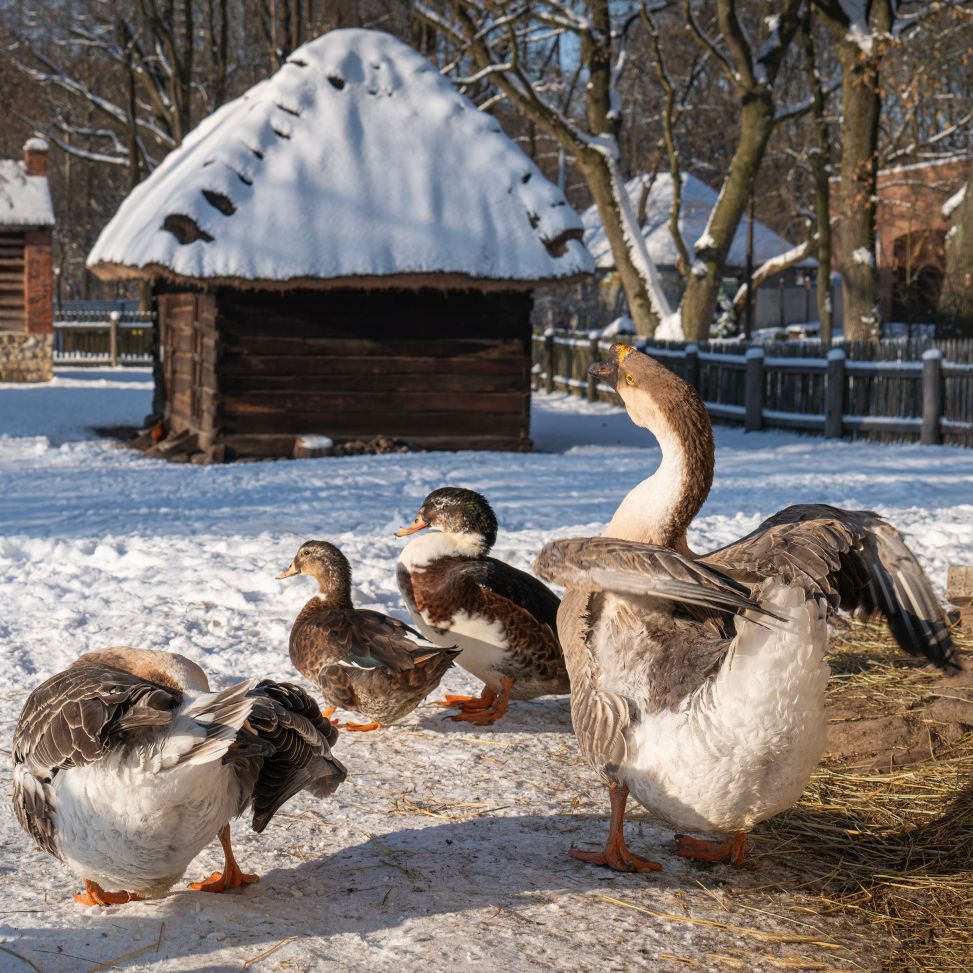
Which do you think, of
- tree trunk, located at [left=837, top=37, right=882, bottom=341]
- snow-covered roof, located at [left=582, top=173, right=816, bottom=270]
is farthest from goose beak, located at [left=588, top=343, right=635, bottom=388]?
snow-covered roof, located at [left=582, top=173, right=816, bottom=270]

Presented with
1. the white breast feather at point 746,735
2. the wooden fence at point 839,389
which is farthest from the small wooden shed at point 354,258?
the white breast feather at point 746,735

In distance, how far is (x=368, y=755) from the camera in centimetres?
525

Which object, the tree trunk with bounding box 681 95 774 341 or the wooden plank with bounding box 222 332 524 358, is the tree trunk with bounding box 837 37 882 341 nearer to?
the tree trunk with bounding box 681 95 774 341

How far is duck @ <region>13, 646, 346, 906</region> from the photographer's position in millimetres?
3291

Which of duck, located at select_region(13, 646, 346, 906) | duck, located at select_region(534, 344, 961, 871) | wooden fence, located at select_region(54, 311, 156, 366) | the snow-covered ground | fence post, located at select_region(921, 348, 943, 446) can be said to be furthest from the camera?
wooden fence, located at select_region(54, 311, 156, 366)

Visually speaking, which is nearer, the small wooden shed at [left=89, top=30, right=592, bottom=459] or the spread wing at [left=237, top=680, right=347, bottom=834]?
the spread wing at [left=237, top=680, right=347, bottom=834]

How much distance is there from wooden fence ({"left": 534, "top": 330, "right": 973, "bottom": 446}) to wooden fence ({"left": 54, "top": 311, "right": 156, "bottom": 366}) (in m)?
19.1

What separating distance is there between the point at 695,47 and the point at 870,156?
61.2 feet

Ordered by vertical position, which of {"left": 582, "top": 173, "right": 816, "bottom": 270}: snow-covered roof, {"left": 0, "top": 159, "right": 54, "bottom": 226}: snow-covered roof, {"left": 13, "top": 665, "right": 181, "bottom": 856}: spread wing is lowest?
{"left": 13, "top": 665, "right": 181, "bottom": 856}: spread wing

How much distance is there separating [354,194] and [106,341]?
23042 mm

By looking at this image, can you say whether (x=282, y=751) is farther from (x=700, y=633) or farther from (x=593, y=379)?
(x=593, y=379)

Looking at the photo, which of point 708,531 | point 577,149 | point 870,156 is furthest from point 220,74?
point 708,531

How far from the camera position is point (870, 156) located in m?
21.3

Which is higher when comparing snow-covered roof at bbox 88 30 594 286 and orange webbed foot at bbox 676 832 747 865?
snow-covered roof at bbox 88 30 594 286
